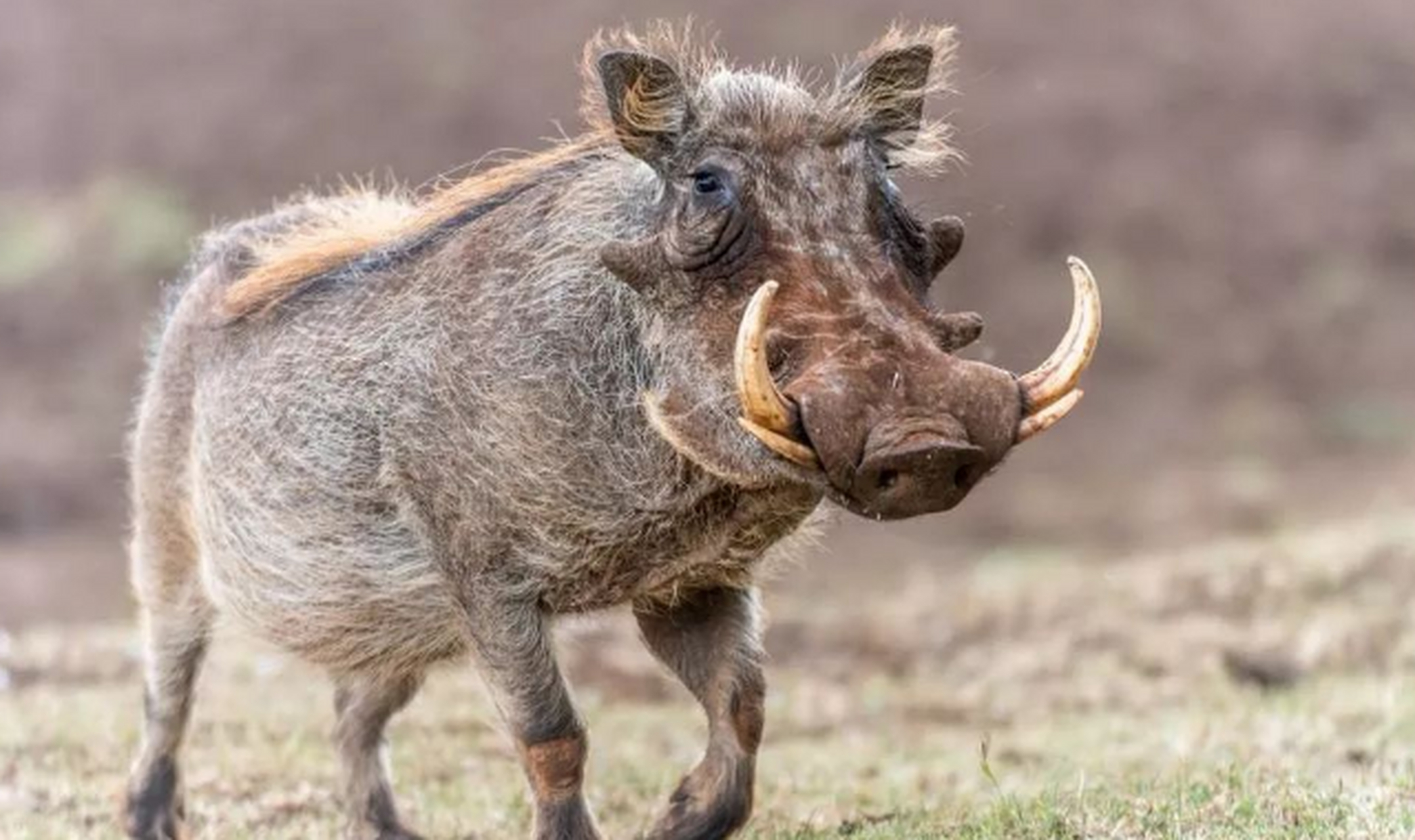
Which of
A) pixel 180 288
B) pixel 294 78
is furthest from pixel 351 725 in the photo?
pixel 294 78

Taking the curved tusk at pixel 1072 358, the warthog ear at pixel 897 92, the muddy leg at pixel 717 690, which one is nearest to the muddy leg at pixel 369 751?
the muddy leg at pixel 717 690

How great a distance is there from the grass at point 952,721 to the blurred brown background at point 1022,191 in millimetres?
4462

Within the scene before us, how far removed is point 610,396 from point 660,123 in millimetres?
611

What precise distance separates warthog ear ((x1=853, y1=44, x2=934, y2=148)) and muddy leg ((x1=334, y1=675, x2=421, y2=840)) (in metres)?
2.14

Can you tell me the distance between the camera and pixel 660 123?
4844mm

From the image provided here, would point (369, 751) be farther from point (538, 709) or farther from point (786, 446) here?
point (786, 446)

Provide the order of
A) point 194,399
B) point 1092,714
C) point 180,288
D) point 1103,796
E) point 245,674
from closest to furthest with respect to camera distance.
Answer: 1. point 1103,796
2. point 194,399
3. point 180,288
4. point 1092,714
5. point 245,674

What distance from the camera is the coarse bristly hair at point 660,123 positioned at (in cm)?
486

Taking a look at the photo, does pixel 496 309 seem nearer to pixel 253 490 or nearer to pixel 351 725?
pixel 253 490

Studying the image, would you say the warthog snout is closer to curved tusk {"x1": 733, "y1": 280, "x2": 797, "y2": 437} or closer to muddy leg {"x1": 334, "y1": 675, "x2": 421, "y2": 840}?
curved tusk {"x1": 733, "y1": 280, "x2": 797, "y2": 437}

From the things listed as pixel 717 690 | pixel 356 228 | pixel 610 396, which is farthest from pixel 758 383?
pixel 356 228

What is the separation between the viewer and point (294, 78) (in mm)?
22922

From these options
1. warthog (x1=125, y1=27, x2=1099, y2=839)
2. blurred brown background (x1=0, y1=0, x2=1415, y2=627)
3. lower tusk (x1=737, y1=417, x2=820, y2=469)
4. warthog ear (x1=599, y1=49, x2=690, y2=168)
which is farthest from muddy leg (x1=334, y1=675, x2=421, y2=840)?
blurred brown background (x1=0, y1=0, x2=1415, y2=627)

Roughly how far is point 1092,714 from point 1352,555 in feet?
7.59
